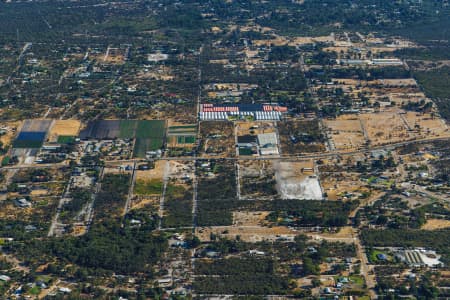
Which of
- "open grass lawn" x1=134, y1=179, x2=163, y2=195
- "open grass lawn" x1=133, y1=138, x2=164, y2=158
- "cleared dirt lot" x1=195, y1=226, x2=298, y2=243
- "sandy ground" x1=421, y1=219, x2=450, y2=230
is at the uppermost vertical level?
"open grass lawn" x1=133, y1=138, x2=164, y2=158

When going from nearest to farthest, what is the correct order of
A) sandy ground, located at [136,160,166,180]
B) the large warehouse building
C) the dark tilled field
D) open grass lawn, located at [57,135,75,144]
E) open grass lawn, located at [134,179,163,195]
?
open grass lawn, located at [134,179,163,195] < sandy ground, located at [136,160,166,180] < open grass lawn, located at [57,135,75,144] < the dark tilled field < the large warehouse building

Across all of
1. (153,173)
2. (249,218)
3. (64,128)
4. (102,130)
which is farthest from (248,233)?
(64,128)

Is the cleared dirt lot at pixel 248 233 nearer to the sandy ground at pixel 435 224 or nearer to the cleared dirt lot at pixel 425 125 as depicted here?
the sandy ground at pixel 435 224

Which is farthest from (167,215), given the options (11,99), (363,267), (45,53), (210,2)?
(210,2)

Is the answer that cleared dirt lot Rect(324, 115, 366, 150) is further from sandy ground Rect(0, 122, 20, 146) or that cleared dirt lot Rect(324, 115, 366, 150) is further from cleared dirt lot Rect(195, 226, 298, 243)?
sandy ground Rect(0, 122, 20, 146)

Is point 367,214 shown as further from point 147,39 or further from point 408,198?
point 147,39

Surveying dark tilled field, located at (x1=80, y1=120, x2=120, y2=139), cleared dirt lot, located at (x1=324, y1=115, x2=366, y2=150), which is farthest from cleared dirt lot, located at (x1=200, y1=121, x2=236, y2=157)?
cleared dirt lot, located at (x1=324, y1=115, x2=366, y2=150)
